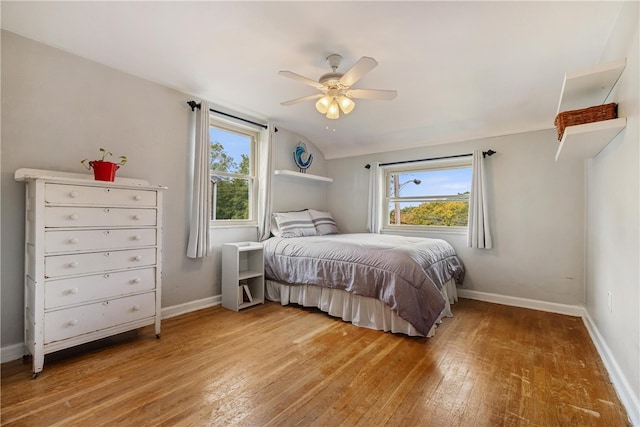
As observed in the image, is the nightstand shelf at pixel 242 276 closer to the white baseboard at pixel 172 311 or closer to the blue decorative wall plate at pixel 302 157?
the white baseboard at pixel 172 311

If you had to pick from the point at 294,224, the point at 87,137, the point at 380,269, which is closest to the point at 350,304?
the point at 380,269

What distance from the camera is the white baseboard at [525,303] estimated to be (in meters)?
3.06

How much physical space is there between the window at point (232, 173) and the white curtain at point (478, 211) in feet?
8.91

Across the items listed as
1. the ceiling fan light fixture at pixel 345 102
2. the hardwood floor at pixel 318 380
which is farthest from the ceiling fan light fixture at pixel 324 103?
the hardwood floor at pixel 318 380

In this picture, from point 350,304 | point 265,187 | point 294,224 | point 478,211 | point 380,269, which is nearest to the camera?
point 380,269

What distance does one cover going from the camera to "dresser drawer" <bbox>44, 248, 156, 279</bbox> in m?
1.89

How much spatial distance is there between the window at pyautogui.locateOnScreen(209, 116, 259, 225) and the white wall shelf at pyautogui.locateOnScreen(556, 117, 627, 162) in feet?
10.2

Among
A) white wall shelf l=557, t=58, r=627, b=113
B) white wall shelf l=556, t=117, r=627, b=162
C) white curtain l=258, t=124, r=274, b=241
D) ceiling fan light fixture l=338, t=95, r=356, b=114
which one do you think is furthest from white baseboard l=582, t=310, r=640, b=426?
white curtain l=258, t=124, r=274, b=241

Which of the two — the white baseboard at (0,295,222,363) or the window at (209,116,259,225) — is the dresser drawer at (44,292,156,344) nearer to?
the white baseboard at (0,295,222,363)

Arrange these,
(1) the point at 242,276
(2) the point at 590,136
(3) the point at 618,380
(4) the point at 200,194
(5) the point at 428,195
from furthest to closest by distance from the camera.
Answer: (5) the point at 428,195 → (1) the point at 242,276 → (4) the point at 200,194 → (2) the point at 590,136 → (3) the point at 618,380

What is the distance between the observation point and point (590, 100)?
2213 millimetres

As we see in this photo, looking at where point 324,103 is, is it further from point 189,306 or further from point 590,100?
point 189,306

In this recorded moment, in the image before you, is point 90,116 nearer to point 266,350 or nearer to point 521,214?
point 266,350

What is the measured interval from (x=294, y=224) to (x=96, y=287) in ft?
7.32
